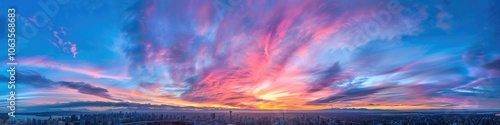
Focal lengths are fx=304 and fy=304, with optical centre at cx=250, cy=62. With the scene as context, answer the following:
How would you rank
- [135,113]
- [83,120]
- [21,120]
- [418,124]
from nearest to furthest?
[21,120] < [83,120] < [135,113] < [418,124]

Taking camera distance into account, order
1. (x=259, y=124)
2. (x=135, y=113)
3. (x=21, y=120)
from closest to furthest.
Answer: (x=21, y=120) < (x=135, y=113) < (x=259, y=124)

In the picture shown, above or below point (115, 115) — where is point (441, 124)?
below

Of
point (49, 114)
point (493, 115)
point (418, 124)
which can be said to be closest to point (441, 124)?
point (418, 124)

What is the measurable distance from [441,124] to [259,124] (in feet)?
43.2

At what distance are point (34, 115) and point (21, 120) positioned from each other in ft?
7.92

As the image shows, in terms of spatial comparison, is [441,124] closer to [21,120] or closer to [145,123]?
[145,123]

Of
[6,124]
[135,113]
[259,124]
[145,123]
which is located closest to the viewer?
[6,124]

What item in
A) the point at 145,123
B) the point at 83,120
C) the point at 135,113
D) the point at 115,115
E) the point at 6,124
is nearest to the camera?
the point at 6,124

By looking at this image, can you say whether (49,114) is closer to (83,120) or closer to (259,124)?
(83,120)

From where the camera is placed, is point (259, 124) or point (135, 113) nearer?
point (135, 113)

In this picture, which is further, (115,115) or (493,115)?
(493,115)

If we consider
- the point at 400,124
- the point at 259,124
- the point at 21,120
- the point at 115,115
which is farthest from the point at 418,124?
the point at 21,120

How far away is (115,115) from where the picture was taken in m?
18.1

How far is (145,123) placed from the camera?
52.1ft
